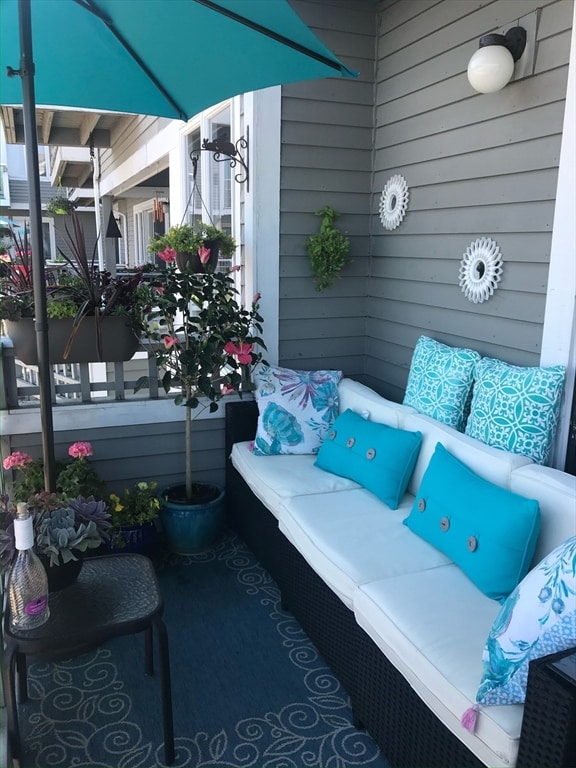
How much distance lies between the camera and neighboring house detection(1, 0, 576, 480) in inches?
92.5

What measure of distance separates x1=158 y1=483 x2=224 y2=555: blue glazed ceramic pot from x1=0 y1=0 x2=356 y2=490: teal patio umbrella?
128cm

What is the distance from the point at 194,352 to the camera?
2.95 meters

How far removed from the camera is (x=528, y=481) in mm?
2029

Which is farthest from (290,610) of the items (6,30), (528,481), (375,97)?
(375,97)

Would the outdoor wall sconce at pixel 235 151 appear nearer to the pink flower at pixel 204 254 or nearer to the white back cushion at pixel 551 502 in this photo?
the pink flower at pixel 204 254

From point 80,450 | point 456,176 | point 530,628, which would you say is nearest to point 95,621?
point 530,628

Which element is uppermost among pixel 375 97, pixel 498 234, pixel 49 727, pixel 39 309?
pixel 375 97

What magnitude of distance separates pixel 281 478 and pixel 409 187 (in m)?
1.68

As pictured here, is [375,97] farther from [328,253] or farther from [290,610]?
[290,610]

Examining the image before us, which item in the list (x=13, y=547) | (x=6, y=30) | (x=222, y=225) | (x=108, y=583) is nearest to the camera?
(x=13, y=547)

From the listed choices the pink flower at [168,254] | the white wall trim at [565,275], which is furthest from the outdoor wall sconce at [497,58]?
the pink flower at [168,254]

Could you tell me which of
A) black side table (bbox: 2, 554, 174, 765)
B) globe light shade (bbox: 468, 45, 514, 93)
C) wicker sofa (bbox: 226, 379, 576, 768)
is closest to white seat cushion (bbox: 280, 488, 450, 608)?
wicker sofa (bbox: 226, 379, 576, 768)

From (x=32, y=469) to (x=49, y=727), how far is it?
1125 millimetres

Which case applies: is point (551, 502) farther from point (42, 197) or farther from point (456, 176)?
point (42, 197)
